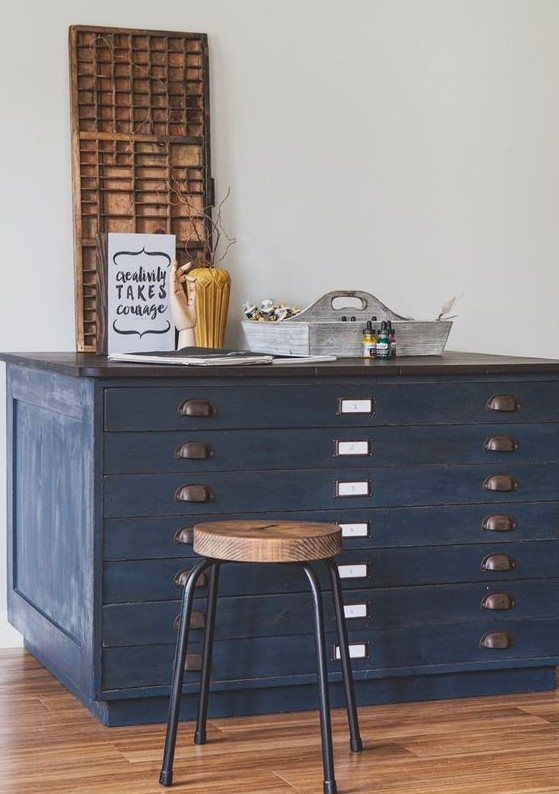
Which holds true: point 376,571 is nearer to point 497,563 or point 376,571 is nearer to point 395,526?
point 395,526

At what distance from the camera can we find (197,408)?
2.78 meters

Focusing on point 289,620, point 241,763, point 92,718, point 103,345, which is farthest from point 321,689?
point 103,345

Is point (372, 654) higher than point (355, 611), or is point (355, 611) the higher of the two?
point (355, 611)

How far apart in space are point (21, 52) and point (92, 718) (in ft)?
5.78

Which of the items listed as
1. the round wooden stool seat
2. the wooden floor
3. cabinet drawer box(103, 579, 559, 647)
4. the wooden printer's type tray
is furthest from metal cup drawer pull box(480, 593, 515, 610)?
the wooden printer's type tray

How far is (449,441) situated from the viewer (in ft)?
9.83

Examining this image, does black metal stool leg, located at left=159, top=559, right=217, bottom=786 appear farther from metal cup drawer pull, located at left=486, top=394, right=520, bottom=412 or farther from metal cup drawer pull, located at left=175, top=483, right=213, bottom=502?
metal cup drawer pull, located at left=486, top=394, right=520, bottom=412

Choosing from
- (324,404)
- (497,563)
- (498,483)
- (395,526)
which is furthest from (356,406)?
(497,563)

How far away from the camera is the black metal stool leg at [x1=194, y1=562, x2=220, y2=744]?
271 cm

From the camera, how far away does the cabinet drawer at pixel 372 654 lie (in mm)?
2785

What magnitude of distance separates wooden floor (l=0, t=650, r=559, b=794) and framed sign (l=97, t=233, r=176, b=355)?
936 mm

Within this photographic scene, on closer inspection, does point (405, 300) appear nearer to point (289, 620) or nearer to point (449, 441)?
point (449, 441)

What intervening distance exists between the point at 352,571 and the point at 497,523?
1.25 ft

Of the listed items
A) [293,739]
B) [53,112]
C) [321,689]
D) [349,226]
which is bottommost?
[293,739]
